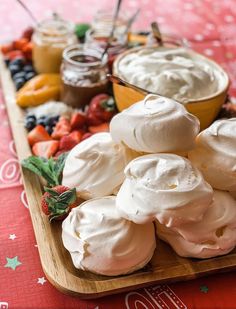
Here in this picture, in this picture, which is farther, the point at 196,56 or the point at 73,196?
the point at 196,56

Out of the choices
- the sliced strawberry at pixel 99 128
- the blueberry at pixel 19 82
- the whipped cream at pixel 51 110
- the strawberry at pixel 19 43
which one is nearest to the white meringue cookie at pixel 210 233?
the sliced strawberry at pixel 99 128

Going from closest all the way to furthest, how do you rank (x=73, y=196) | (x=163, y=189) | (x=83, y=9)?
(x=163, y=189)
(x=73, y=196)
(x=83, y=9)

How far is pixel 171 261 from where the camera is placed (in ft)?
3.43

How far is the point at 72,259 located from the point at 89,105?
624 millimetres

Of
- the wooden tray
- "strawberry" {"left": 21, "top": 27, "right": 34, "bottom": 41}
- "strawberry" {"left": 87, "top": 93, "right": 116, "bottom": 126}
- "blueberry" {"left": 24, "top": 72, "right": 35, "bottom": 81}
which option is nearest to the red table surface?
the wooden tray

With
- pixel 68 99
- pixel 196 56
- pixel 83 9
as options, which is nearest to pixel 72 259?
pixel 68 99

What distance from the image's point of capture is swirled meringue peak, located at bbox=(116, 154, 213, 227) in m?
0.94

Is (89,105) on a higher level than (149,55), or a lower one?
lower

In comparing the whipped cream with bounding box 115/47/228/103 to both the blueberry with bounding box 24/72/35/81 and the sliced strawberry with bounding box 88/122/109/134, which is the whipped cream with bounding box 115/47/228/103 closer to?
the sliced strawberry with bounding box 88/122/109/134

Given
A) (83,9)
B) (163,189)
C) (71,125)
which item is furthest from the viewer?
(83,9)

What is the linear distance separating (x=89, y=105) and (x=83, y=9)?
0.86 metres

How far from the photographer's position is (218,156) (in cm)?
106

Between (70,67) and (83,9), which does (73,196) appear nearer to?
(70,67)

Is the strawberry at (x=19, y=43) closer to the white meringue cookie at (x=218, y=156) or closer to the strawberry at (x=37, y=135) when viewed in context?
the strawberry at (x=37, y=135)
